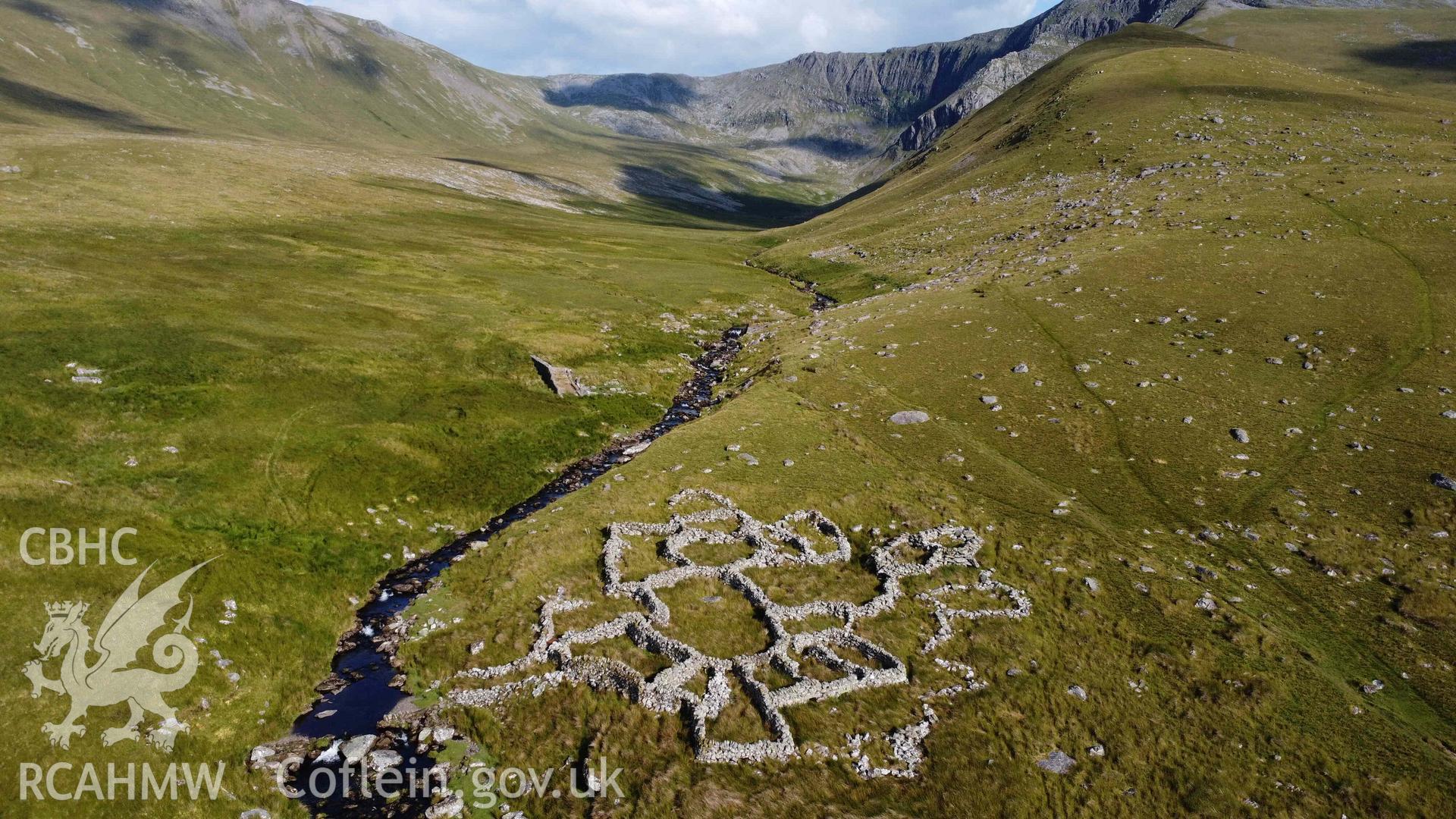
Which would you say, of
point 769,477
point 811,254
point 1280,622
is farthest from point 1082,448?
point 811,254

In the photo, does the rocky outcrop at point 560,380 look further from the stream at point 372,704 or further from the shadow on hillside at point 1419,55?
the shadow on hillside at point 1419,55

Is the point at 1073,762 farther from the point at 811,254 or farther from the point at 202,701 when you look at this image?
the point at 811,254

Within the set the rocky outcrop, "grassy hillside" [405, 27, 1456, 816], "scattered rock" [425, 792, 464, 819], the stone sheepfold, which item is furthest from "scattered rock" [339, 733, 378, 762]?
the rocky outcrop

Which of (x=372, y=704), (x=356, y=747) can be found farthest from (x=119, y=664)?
(x=356, y=747)

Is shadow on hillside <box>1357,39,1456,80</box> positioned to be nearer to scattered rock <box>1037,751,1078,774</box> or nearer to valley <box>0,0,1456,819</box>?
valley <box>0,0,1456,819</box>

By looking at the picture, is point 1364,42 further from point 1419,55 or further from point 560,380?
point 560,380

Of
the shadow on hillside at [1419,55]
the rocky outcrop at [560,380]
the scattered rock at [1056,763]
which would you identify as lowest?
the scattered rock at [1056,763]

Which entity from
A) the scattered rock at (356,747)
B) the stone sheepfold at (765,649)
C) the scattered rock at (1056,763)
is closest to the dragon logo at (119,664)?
the scattered rock at (356,747)
